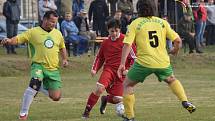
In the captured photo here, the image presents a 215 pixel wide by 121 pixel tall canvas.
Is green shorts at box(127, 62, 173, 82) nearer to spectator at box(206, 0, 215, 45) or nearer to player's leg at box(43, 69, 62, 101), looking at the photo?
player's leg at box(43, 69, 62, 101)

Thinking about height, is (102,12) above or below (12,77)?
above

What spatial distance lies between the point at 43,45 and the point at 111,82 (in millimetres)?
1413

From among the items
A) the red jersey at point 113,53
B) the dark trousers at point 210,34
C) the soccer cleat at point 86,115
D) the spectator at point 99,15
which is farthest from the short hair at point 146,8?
the dark trousers at point 210,34

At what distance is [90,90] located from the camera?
21.2 m

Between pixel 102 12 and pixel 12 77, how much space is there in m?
6.84

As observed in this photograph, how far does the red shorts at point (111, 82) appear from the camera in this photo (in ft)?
48.0

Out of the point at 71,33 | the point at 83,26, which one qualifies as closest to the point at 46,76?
the point at 71,33

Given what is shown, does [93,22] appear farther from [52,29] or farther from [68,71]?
[52,29]

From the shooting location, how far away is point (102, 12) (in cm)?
3097

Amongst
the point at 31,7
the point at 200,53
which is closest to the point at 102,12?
the point at 200,53

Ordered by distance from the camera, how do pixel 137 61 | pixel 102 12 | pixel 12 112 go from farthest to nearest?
pixel 102 12 < pixel 12 112 < pixel 137 61

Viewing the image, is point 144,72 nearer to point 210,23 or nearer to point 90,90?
point 90,90

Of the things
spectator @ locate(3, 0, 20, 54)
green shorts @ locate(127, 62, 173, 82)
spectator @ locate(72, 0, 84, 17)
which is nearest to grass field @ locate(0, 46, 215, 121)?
spectator @ locate(3, 0, 20, 54)

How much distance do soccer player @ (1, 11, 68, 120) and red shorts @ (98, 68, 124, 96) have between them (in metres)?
0.90
